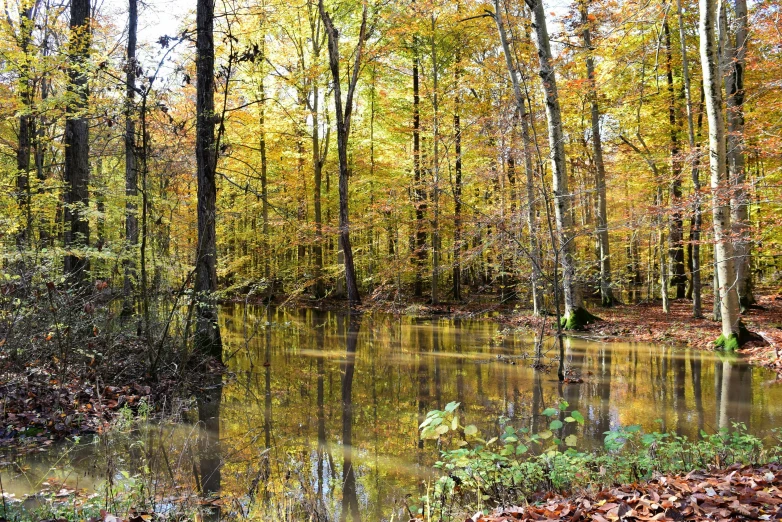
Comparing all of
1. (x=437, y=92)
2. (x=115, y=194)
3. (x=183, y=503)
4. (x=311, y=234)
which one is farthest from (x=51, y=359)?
(x=437, y=92)

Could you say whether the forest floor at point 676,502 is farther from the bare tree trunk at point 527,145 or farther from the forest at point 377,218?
the bare tree trunk at point 527,145

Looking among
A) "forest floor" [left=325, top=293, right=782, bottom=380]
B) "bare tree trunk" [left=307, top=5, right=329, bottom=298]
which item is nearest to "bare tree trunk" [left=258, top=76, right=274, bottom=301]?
"bare tree trunk" [left=307, top=5, right=329, bottom=298]

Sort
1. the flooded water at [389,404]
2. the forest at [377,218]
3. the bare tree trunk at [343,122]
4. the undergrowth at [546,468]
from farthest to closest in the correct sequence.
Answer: the bare tree trunk at [343,122] < the forest at [377,218] < the flooded water at [389,404] < the undergrowth at [546,468]

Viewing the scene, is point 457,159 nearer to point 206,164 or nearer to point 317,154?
point 317,154

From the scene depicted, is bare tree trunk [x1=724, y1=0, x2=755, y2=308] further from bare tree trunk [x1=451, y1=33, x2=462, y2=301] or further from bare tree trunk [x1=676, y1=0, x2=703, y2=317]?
bare tree trunk [x1=451, y1=33, x2=462, y2=301]

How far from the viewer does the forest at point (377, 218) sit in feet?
20.1

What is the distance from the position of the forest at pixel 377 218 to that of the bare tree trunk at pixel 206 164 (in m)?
0.05

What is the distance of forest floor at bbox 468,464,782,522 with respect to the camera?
2771mm

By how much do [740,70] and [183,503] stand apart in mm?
16799

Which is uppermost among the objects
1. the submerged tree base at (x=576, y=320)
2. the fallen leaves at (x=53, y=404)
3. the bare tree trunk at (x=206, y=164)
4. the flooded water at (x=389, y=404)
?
the bare tree trunk at (x=206, y=164)

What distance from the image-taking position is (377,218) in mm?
18906

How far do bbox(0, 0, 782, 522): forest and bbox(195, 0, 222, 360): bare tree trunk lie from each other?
0.05 m

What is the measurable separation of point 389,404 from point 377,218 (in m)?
12.7

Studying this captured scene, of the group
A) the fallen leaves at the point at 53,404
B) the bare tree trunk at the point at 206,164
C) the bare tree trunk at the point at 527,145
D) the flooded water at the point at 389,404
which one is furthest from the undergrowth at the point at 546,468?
the bare tree trunk at the point at 527,145
